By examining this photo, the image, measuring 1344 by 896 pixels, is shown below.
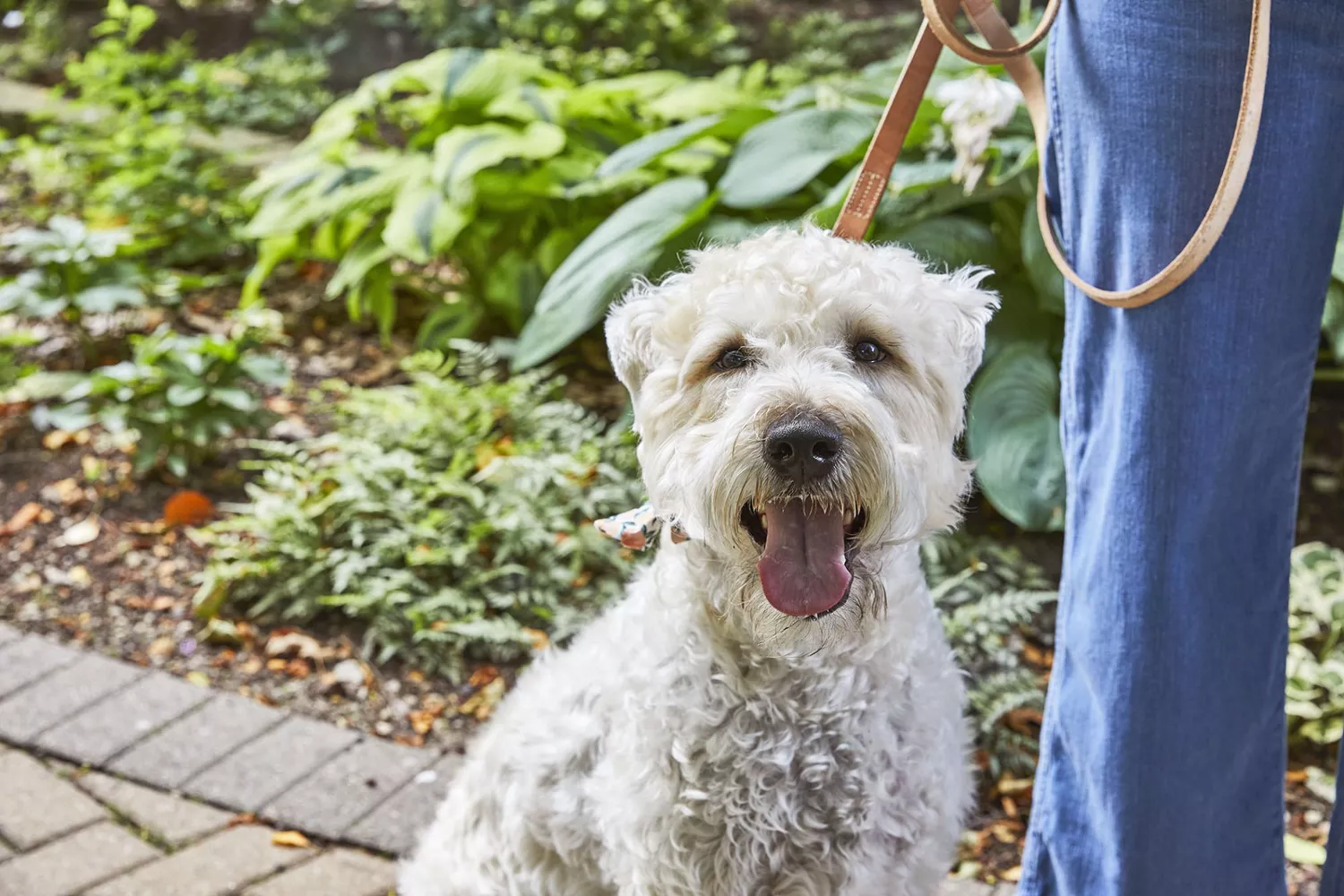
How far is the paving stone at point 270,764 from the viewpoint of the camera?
3.00 m

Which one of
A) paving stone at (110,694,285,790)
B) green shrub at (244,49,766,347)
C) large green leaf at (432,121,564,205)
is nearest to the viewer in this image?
paving stone at (110,694,285,790)

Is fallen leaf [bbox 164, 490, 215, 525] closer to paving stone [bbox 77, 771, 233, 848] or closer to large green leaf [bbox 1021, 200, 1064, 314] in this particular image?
paving stone [bbox 77, 771, 233, 848]

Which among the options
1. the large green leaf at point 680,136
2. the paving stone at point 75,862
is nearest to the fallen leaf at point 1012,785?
the paving stone at point 75,862

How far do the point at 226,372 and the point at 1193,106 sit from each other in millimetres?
3514

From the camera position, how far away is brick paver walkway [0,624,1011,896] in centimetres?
275

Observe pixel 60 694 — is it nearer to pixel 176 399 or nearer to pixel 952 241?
pixel 176 399

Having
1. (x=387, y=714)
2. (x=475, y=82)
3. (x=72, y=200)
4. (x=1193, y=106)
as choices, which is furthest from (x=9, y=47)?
(x=1193, y=106)

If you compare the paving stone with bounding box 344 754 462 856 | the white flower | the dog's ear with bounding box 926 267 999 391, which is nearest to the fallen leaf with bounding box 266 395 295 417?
the paving stone with bounding box 344 754 462 856

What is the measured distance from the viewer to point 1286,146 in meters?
1.68

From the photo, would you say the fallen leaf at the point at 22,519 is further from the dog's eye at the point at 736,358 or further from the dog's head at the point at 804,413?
the dog's eye at the point at 736,358

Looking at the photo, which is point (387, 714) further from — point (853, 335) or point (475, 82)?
point (475, 82)

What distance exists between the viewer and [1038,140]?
1988 millimetres

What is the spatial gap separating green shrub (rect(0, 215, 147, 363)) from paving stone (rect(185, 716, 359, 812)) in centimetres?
217

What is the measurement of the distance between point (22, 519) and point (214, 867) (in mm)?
1963
